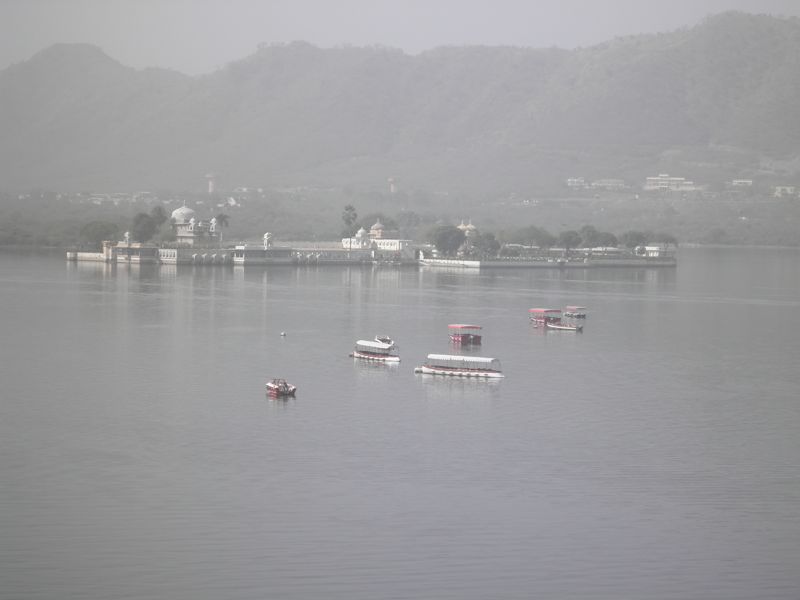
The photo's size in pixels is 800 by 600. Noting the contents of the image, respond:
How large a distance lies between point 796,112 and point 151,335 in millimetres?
135461

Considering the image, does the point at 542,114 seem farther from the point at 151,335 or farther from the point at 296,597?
the point at 296,597

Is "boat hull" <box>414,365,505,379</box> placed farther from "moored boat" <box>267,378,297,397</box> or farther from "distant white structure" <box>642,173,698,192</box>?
"distant white structure" <box>642,173,698,192</box>

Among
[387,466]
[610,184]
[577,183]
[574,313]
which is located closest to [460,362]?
[387,466]

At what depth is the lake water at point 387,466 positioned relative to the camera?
11133mm

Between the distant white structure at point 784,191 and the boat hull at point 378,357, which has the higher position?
the distant white structure at point 784,191

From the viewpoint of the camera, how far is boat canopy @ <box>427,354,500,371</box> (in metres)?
22.0

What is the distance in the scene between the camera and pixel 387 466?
14.6 meters

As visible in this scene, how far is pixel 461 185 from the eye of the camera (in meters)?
140

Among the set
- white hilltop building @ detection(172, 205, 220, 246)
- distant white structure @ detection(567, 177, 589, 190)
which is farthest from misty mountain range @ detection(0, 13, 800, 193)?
white hilltop building @ detection(172, 205, 220, 246)

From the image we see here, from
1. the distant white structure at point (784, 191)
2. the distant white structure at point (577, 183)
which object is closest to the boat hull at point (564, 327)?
the distant white structure at point (784, 191)

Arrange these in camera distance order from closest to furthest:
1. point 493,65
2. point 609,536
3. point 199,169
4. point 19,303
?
point 609,536, point 19,303, point 199,169, point 493,65

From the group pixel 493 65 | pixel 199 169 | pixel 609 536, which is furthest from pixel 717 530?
pixel 493 65

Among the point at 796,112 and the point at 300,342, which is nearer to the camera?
the point at 300,342

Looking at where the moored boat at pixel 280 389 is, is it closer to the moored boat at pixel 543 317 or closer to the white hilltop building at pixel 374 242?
the moored boat at pixel 543 317
